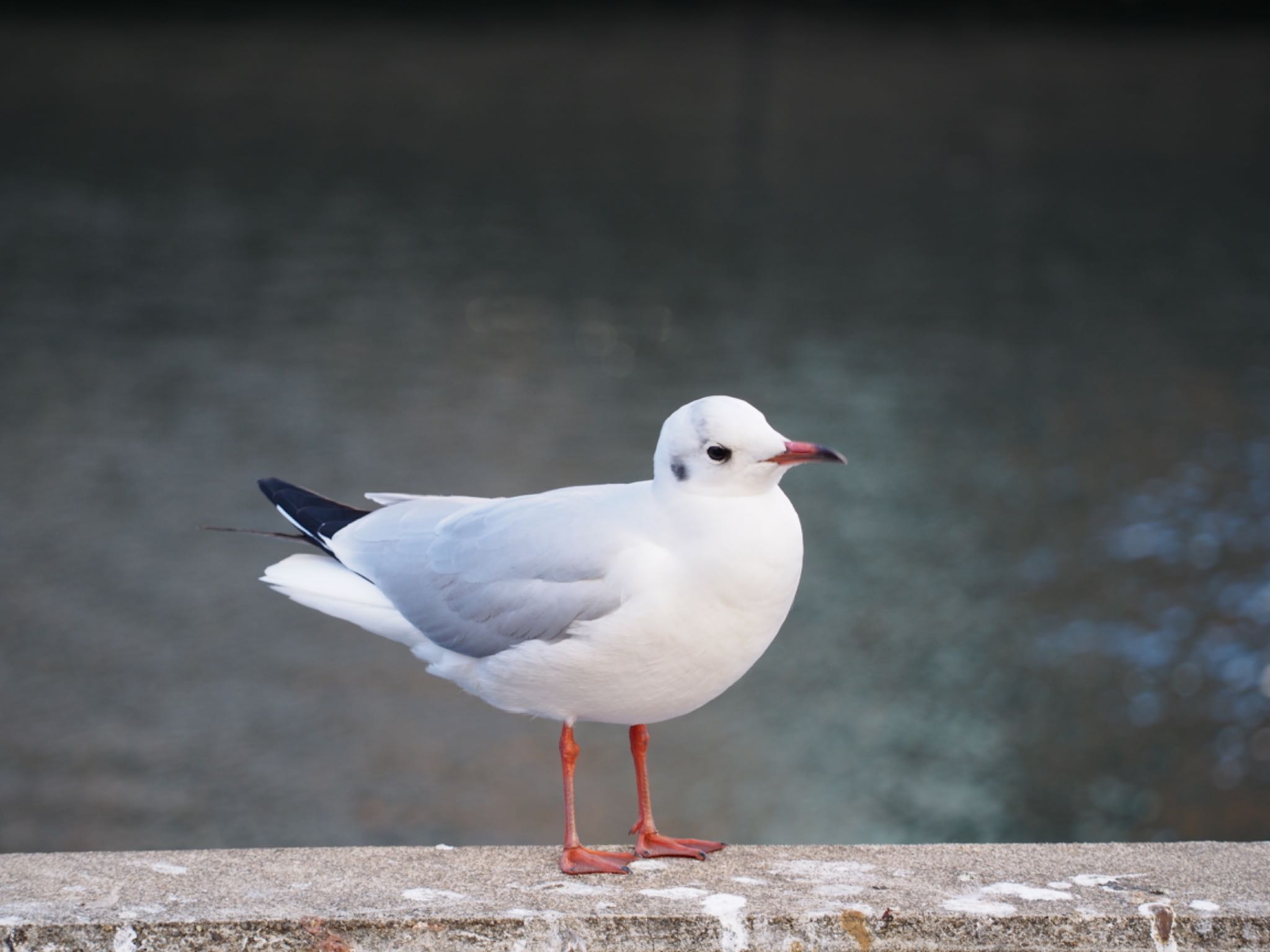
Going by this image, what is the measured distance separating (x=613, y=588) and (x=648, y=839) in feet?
1.87

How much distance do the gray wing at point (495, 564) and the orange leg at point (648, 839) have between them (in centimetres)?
34

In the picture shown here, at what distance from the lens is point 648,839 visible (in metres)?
2.91

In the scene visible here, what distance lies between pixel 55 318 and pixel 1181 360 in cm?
1120

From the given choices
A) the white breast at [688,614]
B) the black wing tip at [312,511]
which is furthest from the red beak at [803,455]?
the black wing tip at [312,511]

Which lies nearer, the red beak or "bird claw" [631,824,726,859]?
the red beak

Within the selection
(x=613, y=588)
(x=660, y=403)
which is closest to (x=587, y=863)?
(x=613, y=588)

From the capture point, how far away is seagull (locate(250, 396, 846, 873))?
258cm

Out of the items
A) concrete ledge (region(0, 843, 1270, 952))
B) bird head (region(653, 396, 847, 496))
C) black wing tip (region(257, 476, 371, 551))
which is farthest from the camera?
black wing tip (region(257, 476, 371, 551))

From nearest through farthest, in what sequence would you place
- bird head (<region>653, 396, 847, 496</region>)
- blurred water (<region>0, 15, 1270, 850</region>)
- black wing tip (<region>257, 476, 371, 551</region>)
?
bird head (<region>653, 396, 847, 496</region>)
black wing tip (<region>257, 476, 371, 551</region>)
blurred water (<region>0, 15, 1270, 850</region>)

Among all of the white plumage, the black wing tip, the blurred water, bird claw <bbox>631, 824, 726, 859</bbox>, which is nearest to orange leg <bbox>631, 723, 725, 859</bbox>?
bird claw <bbox>631, 824, 726, 859</bbox>

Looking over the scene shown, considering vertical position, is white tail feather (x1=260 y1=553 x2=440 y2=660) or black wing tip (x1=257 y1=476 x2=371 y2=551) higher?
black wing tip (x1=257 y1=476 x2=371 y2=551)

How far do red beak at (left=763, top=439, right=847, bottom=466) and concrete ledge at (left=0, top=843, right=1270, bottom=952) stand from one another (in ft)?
2.50

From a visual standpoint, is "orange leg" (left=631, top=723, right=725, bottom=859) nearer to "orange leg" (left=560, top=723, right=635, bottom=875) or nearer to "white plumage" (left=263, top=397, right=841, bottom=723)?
"orange leg" (left=560, top=723, right=635, bottom=875)

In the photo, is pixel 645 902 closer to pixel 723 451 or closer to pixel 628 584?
pixel 628 584
